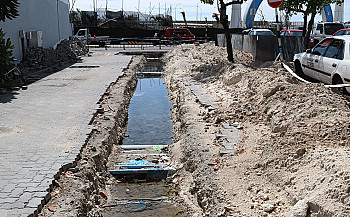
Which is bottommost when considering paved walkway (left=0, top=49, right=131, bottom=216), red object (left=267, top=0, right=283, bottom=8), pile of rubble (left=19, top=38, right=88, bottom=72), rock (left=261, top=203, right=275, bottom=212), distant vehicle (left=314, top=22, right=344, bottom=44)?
rock (left=261, top=203, right=275, bottom=212)

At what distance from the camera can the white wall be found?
17203 mm

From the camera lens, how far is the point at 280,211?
15.4 ft

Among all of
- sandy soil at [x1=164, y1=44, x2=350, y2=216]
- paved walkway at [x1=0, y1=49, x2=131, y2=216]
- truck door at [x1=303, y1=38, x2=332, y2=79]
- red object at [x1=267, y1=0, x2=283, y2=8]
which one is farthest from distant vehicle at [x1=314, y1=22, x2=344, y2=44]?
paved walkway at [x1=0, y1=49, x2=131, y2=216]

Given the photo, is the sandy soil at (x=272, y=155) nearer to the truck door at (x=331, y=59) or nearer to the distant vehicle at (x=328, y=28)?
the truck door at (x=331, y=59)

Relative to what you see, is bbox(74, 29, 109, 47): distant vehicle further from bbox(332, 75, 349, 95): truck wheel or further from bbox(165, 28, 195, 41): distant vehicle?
bbox(332, 75, 349, 95): truck wheel

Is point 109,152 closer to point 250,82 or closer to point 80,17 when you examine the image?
point 250,82

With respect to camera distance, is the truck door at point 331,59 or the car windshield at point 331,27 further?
the car windshield at point 331,27

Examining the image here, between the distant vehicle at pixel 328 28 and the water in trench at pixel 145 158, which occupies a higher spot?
the distant vehicle at pixel 328 28

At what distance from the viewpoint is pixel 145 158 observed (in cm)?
809

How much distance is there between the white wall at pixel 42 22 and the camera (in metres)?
17.2

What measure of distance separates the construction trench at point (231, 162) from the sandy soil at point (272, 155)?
0.05 feet

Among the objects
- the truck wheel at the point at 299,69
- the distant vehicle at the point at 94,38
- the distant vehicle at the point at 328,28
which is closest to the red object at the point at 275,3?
the truck wheel at the point at 299,69

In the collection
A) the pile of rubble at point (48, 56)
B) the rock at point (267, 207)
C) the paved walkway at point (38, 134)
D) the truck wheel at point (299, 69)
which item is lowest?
the rock at point (267, 207)

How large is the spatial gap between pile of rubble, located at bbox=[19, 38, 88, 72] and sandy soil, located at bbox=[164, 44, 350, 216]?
34.9 feet
